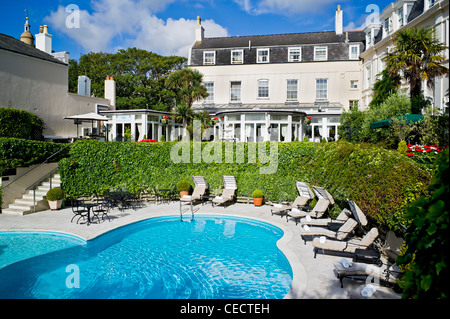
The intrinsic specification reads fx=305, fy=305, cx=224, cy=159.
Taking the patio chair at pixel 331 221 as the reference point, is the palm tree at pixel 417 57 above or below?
above

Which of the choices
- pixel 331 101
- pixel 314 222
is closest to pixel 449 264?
pixel 314 222

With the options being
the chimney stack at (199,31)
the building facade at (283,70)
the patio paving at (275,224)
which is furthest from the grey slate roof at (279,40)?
the patio paving at (275,224)

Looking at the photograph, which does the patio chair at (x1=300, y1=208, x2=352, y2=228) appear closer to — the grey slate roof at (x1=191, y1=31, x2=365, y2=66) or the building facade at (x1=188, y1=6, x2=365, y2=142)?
the building facade at (x1=188, y1=6, x2=365, y2=142)

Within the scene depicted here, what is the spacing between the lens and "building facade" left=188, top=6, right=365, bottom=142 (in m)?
32.8

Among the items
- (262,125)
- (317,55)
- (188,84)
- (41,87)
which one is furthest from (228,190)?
(317,55)

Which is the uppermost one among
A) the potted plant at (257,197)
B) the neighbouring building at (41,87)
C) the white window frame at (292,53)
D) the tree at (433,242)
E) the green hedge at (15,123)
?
the white window frame at (292,53)

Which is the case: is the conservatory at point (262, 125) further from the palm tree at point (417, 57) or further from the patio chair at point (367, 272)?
the patio chair at point (367, 272)

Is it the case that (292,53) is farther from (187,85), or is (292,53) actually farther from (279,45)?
(187,85)

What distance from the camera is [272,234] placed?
37.7 ft

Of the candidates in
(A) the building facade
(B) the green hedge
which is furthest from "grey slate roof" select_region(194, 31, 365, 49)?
(B) the green hedge

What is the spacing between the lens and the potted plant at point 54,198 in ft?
46.2

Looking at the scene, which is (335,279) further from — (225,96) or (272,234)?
(225,96)

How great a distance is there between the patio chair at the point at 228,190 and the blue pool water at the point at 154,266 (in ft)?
10.4

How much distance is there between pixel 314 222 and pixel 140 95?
130 feet
